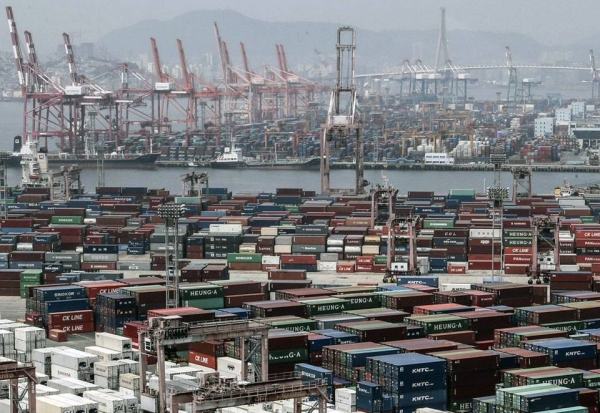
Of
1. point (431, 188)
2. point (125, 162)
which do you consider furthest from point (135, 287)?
point (125, 162)

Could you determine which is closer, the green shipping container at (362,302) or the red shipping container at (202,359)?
the red shipping container at (202,359)

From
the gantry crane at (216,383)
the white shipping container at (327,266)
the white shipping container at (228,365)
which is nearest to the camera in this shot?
the gantry crane at (216,383)

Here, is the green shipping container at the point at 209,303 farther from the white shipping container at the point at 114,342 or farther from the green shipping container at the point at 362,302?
the white shipping container at the point at 114,342

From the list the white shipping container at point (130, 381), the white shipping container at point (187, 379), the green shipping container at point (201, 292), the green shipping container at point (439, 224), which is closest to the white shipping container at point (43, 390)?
the white shipping container at point (130, 381)

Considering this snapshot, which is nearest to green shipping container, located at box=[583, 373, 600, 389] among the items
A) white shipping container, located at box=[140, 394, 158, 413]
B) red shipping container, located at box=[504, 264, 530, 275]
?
white shipping container, located at box=[140, 394, 158, 413]

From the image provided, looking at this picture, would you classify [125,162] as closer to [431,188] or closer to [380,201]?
[431,188]

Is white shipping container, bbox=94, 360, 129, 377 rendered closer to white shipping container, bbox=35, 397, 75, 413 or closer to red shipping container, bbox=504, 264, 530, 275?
white shipping container, bbox=35, 397, 75, 413
